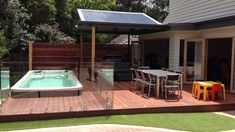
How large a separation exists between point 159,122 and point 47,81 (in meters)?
5.15

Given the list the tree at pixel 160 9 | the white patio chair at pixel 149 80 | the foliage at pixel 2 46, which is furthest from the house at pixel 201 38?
the tree at pixel 160 9

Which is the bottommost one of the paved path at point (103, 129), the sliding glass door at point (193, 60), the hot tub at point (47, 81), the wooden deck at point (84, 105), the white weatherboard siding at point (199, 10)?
the paved path at point (103, 129)

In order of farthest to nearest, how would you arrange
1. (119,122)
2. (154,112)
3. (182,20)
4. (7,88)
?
(182,20)
(7,88)
(154,112)
(119,122)

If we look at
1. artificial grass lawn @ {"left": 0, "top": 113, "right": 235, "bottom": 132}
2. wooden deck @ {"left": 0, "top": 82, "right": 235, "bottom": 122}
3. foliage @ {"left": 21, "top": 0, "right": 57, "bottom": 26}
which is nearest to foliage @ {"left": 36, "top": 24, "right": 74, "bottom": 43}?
foliage @ {"left": 21, "top": 0, "right": 57, "bottom": 26}

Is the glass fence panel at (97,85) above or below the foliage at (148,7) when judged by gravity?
below

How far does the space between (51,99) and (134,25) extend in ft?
15.7

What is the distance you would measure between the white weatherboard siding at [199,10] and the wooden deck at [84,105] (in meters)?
4.01

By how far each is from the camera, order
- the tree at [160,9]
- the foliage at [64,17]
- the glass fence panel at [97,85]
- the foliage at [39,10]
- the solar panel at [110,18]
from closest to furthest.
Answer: the glass fence panel at [97,85] < the solar panel at [110,18] < the foliage at [39,10] < the foliage at [64,17] < the tree at [160,9]

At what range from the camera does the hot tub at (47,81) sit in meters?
7.99

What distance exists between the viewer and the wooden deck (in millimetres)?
6336

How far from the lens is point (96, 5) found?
28.0 m

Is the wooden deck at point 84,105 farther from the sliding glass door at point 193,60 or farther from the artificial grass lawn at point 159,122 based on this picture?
the sliding glass door at point 193,60

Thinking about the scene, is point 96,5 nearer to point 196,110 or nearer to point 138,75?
point 138,75

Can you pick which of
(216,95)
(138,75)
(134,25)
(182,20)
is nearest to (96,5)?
(182,20)
